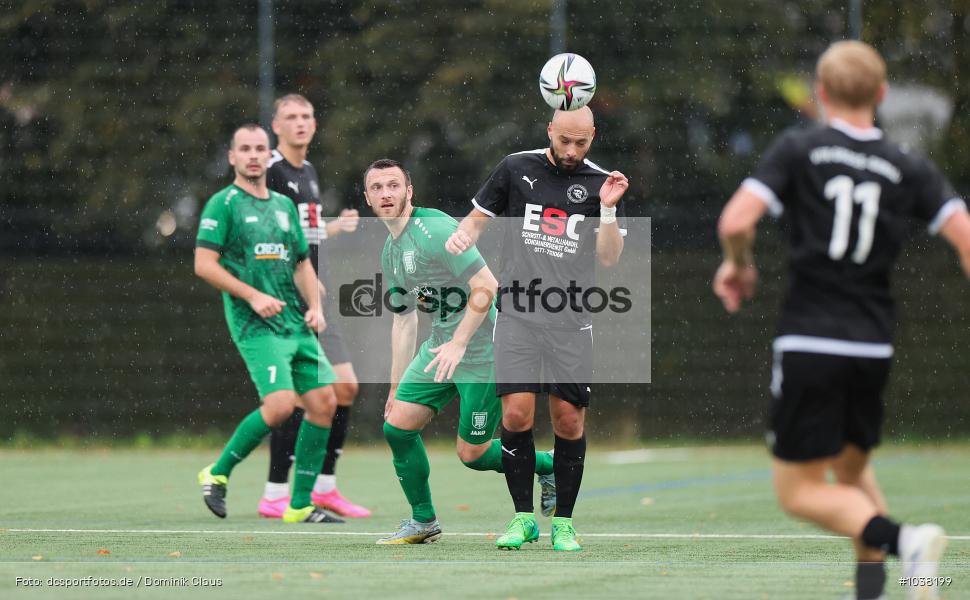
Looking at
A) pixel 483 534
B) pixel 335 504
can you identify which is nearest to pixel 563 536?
pixel 483 534

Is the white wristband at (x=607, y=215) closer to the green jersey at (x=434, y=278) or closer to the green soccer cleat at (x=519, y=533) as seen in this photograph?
the green jersey at (x=434, y=278)

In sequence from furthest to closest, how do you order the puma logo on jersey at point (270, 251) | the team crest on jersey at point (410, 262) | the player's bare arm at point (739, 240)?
the puma logo on jersey at point (270, 251) → the team crest on jersey at point (410, 262) → the player's bare arm at point (739, 240)

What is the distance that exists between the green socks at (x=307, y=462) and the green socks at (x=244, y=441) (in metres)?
0.23

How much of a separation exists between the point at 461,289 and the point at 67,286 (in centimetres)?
865

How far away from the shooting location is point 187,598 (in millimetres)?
4531

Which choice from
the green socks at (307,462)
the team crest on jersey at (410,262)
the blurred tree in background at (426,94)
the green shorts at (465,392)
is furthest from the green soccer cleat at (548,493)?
the blurred tree in background at (426,94)

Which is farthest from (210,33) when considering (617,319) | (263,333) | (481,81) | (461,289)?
(461,289)

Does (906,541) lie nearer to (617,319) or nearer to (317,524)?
(317,524)

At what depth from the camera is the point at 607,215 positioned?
630 centimetres

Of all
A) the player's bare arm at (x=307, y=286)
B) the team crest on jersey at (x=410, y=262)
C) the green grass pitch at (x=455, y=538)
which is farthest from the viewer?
the player's bare arm at (x=307, y=286)

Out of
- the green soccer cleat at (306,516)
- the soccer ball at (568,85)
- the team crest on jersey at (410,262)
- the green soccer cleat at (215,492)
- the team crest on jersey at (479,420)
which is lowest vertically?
the green soccer cleat at (306,516)

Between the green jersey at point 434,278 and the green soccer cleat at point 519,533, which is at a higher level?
the green jersey at point 434,278

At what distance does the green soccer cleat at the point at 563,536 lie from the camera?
6.34m

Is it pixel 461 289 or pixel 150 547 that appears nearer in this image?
pixel 150 547
